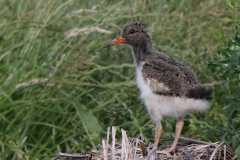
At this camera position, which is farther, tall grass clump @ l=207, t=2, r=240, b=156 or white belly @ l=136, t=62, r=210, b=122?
white belly @ l=136, t=62, r=210, b=122

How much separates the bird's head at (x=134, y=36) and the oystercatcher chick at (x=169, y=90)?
32 centimetres

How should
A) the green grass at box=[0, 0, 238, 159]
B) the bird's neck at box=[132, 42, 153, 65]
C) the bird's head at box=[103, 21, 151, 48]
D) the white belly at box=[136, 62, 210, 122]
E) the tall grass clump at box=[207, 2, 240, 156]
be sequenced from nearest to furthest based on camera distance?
1. the tall grass clump at box=[207, 2, 240, 156]
2. the white belly at box=[136, 62, 210, 122]
3. the bird's neck at box=[132, 42, 153, 65]
4. the bird's head at box=[103, 21, 151, 48]
5. the green grass at box=[0, 0, 238, 159]

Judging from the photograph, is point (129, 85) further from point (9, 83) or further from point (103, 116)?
point (9, 83)

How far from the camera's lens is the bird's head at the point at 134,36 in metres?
4.16

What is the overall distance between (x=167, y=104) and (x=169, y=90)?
156 mm

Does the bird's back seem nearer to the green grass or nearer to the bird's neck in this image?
the bird's neck

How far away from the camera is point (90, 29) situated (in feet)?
14.9

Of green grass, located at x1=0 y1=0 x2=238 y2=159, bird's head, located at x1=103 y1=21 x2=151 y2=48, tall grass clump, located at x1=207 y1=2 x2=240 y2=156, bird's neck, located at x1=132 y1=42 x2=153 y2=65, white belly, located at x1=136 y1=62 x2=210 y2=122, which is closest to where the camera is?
tall grass clump, located at x1=207 y1=2 x2=240 y2=156

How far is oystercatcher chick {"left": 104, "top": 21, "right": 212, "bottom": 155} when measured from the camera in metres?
3.32

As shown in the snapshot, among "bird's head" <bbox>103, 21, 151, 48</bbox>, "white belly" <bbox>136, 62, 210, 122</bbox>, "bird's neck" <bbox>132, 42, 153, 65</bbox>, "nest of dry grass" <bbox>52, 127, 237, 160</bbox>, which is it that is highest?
"bird's head" <bbox>103, 21, 151, 48</bbox>

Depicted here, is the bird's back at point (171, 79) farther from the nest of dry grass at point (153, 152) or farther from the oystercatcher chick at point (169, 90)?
the nest of dry grass at point (153, 152)

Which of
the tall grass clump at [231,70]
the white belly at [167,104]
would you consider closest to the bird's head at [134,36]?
the white belly at [167,104]

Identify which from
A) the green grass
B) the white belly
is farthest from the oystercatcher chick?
the green grass

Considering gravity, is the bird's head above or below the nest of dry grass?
above
